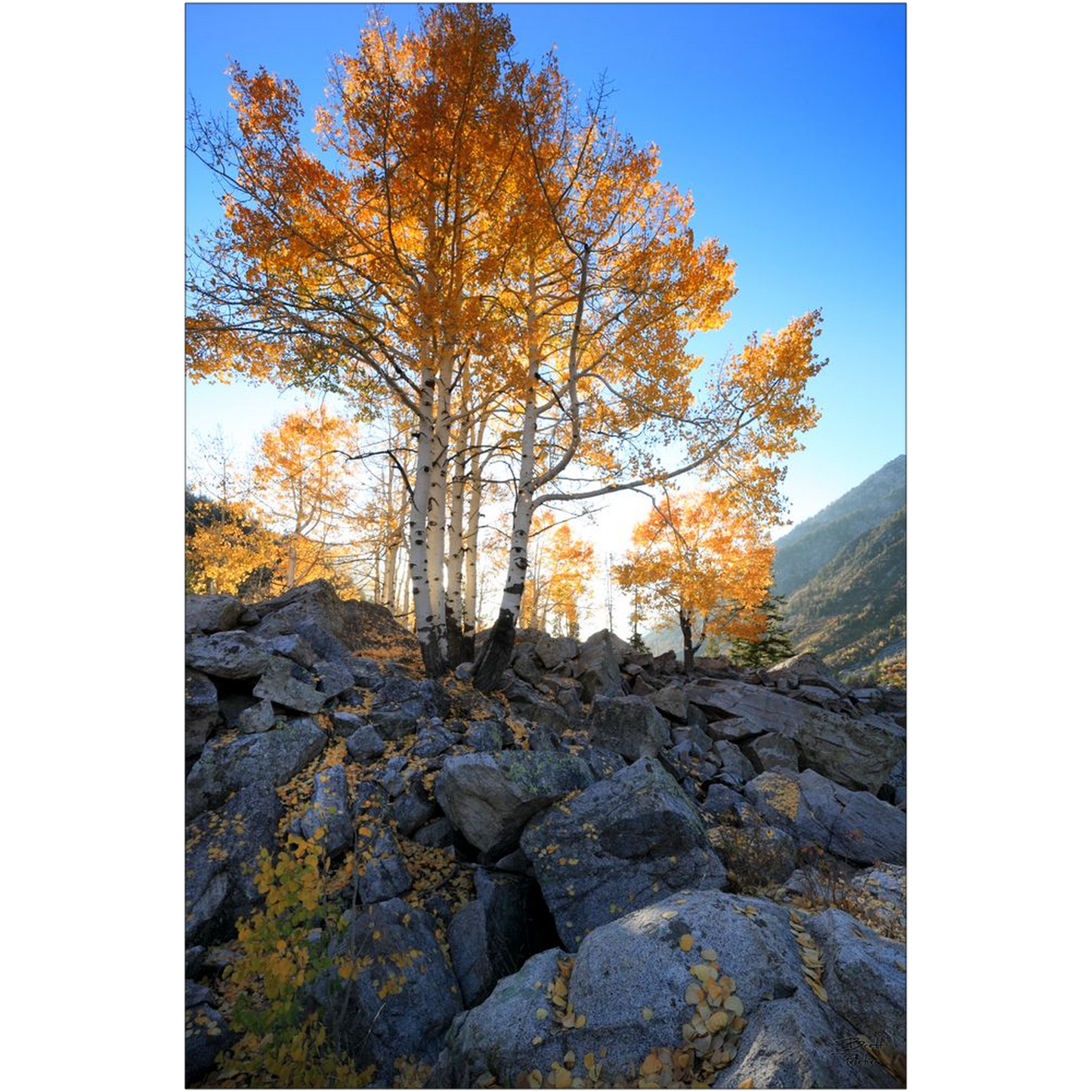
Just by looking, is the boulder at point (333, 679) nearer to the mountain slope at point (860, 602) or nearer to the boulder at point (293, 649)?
the boulder at point (293, 649)

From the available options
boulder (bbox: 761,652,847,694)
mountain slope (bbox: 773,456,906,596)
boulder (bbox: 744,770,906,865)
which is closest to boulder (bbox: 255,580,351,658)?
boulder (bbox: 744,770,906,865)

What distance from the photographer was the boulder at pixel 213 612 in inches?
220

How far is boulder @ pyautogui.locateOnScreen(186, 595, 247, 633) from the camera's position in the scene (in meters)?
5.60

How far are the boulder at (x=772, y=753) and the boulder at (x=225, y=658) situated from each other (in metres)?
4.95

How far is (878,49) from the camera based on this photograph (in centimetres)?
393

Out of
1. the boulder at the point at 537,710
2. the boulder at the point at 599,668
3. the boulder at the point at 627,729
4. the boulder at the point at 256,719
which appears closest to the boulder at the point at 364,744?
the boulder at the point at 256,719

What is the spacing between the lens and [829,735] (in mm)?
6961

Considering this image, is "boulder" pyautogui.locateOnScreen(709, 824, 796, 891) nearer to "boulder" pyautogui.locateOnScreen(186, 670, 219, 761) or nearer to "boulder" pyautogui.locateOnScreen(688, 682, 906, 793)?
"boulder" pyautogui.locateOnScreen(688, 682, 906, 793)

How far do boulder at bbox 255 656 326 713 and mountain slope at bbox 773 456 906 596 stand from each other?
4.24 meters

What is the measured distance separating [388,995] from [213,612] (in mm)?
3931
